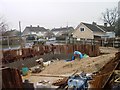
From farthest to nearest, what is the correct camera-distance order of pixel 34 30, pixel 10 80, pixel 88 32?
pixel 34 30 < pixel 88 32 < pixel 10 80

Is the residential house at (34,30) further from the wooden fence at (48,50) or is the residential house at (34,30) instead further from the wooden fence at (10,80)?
the wooden fence at (10,80)

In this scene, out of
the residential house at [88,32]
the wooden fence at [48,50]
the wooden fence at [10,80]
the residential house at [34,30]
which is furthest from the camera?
the residential house at [34,30]

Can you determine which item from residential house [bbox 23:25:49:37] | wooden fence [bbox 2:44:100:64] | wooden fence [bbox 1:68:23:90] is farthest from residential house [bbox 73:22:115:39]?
wooden fence [bbox 1:68:23:90]

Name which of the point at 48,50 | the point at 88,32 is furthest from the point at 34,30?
the point at 48,50

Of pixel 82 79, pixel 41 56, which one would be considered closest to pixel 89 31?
pixel 41 56

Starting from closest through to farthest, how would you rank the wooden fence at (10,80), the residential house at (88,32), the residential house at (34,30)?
the wooden fence at (10,80), the residential house at (88,32), the residential house at (34,30)

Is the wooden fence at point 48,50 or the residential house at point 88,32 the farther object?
the residential house at point 88,32

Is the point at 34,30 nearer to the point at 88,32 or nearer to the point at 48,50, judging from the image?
the point at 88,32

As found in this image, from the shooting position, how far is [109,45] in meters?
19.6

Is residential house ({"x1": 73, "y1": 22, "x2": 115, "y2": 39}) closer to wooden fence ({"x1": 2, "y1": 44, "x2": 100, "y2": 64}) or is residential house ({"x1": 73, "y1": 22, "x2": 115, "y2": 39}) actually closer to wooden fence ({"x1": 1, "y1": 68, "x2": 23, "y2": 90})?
wooden fence ({"x1": 2, "y1": 44, "x2": 100, "y2": 64})

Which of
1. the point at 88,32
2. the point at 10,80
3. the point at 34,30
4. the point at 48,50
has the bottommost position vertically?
the point at 48,50

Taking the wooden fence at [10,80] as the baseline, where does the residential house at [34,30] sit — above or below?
above

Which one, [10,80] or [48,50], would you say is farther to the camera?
[48,50]

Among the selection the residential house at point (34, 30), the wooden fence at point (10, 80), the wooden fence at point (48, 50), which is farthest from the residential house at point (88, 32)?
the wooden fence at point (10, 80)
